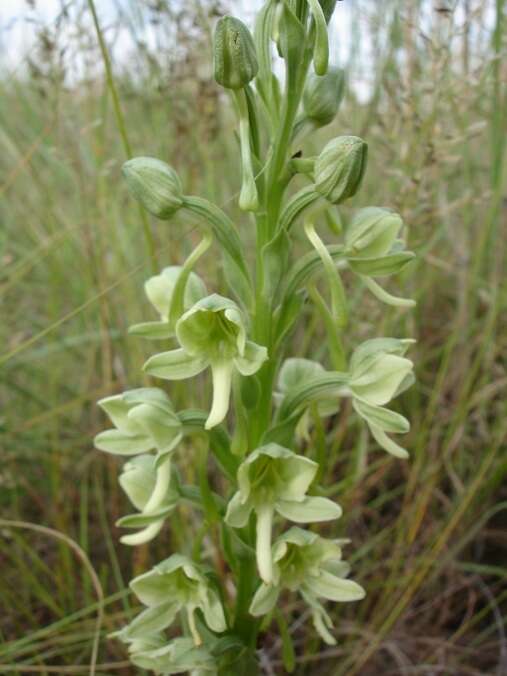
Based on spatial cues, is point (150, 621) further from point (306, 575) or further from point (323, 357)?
point (323, 357)

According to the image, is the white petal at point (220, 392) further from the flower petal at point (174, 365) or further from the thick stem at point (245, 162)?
the thick stem at point (245, 162)

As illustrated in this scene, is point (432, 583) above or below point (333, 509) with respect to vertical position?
below

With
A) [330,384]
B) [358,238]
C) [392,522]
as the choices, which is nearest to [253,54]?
[358,238]

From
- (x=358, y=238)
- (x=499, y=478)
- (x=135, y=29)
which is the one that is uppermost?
(x=135, y=29)

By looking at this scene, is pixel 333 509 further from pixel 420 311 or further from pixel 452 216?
pixel 452 216

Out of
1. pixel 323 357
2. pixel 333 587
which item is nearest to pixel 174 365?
pixel 333 587
